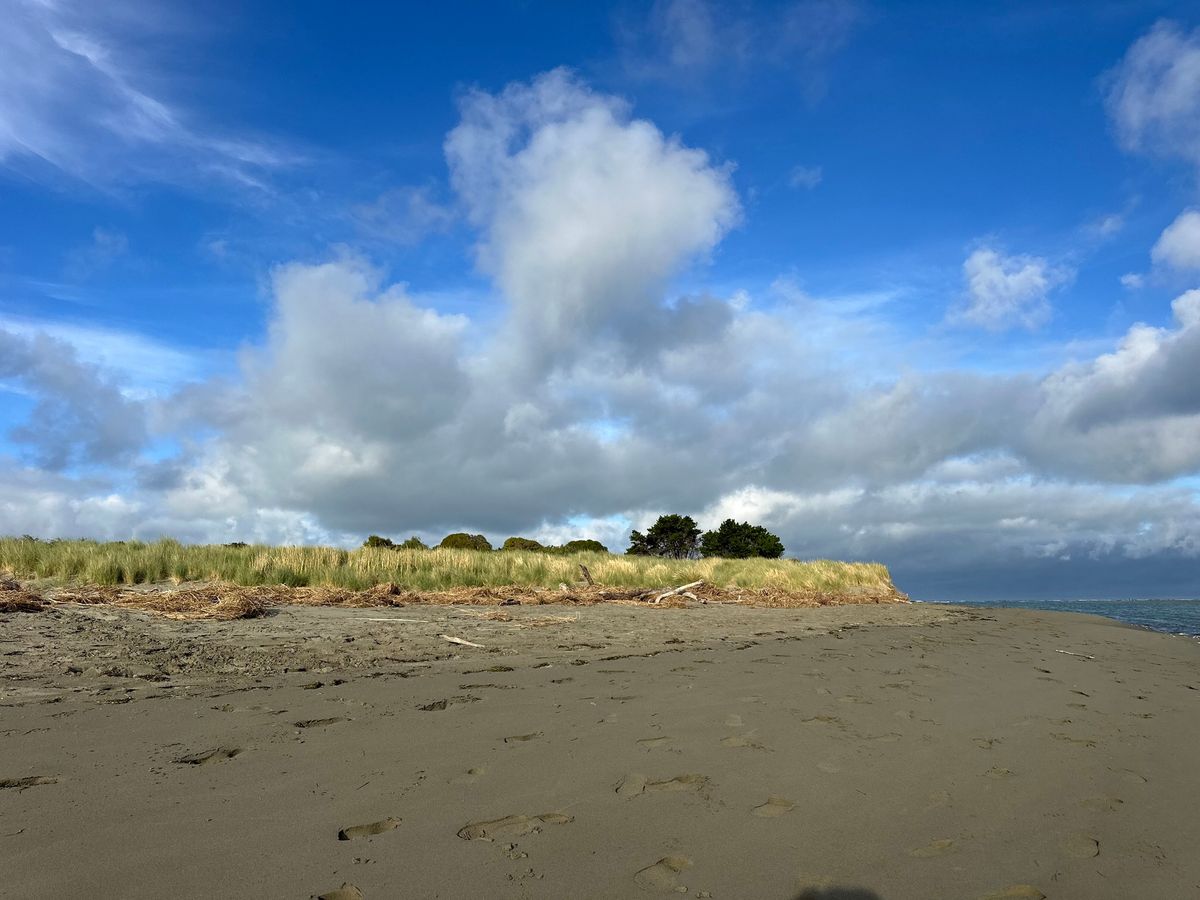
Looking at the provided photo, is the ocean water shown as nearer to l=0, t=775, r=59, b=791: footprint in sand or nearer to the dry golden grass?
the dry golden grass

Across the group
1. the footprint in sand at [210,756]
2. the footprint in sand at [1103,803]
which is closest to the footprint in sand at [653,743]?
the footprint in sand at [1103,803]

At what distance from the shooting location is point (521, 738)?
454cm

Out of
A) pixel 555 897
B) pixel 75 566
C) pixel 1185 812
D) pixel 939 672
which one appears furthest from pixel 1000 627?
pixel 75 566

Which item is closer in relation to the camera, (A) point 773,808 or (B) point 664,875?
(B) point 664,875

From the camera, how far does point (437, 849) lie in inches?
114

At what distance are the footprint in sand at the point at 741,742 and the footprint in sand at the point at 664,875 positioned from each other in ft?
5.39

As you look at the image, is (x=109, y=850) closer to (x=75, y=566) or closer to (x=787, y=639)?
(x=787, y=639)

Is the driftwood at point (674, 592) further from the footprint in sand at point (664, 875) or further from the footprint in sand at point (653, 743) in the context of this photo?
the footprint in sand at point (664, 875)

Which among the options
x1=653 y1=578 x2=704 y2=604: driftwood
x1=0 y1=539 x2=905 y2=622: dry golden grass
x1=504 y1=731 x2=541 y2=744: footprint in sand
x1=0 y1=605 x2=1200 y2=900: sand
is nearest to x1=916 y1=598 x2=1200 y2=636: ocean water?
x1=0 y1=539 x2=905 y2=622: dry golden grass

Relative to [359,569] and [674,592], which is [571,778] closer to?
[674,592]

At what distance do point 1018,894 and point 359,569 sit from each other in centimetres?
1807

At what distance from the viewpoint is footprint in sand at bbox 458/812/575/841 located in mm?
3062

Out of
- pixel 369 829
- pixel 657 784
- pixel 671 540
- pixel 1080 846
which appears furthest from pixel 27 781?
pixel 671 540

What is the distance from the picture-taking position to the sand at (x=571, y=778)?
9.13ft
